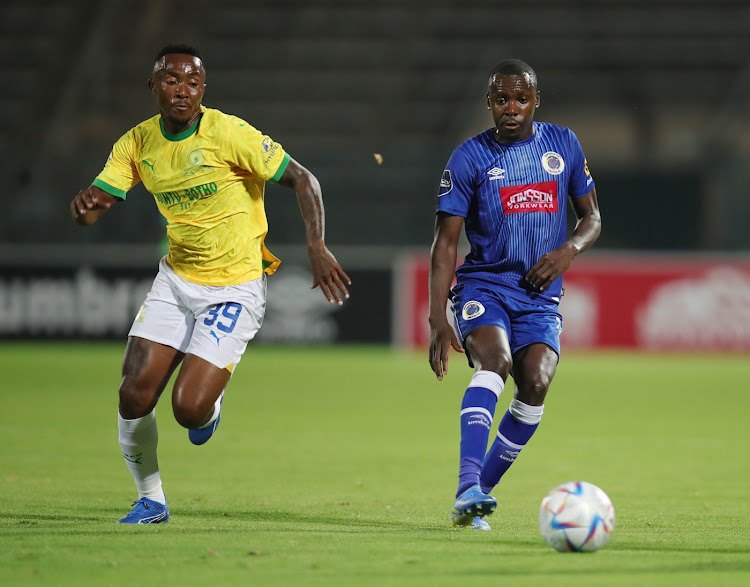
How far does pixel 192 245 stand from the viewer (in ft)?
19.2

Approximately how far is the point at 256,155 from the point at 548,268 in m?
1.51

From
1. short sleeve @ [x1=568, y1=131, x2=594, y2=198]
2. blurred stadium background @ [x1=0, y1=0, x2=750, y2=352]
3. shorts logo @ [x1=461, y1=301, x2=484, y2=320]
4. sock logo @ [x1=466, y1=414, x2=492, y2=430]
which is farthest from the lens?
blurred stadium background @ [x1=0, y1=0, x2=750, y2=352]

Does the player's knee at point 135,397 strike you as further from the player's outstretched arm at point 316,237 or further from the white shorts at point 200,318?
the player's outstretched arm at point 316,237

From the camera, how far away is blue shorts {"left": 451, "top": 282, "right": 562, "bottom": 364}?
5609mm

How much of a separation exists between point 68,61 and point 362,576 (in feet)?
67.9

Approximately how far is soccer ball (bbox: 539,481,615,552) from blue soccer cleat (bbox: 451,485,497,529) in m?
0.29

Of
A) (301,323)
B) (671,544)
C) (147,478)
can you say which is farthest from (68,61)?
(671,544)

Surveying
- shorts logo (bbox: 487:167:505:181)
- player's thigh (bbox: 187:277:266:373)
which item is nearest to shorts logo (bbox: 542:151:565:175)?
shorts logo (bbox: 487:167:505:181)

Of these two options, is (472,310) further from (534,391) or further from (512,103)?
(512,103)

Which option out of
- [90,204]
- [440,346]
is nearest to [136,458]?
[90,204]

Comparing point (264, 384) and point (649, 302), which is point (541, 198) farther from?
point (649, 302)

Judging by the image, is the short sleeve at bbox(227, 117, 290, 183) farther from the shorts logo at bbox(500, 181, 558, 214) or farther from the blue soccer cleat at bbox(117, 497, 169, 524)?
the blue soccer cleat at bbox(117, 497, 169, 524)

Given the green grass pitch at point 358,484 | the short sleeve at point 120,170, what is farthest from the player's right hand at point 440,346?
the short sleeve at point 120,170

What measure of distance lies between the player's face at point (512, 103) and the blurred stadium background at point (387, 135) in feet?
41.1
